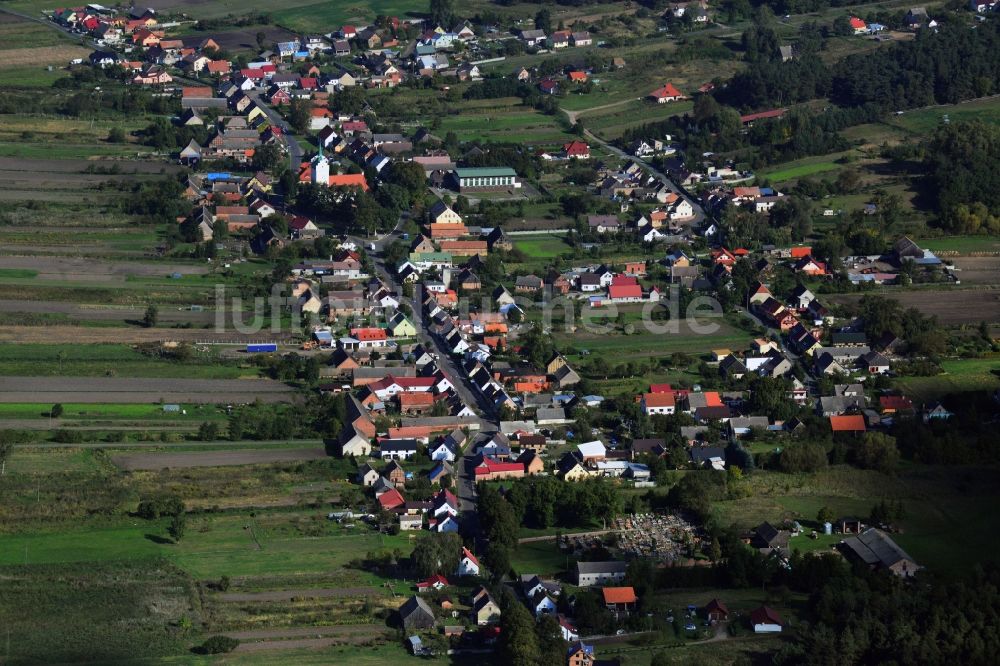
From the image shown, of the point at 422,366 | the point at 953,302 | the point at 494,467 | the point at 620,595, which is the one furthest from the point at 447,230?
the point at 620,595

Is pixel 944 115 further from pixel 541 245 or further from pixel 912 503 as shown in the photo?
pixel 912 503

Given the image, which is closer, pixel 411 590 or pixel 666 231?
pixel 411 590

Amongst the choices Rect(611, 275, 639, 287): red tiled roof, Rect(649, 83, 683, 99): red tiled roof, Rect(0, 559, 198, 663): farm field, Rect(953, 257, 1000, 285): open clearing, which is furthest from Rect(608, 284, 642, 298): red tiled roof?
Rect(649, 83, 683, 99): red tiled roof

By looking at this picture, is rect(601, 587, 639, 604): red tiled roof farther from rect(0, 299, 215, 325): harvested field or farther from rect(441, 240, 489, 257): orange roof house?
rect(441, 240, 489, 257): orange roof house

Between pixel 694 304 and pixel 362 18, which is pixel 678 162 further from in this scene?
pixel 362 18

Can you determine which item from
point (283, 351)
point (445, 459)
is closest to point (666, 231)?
point (283, 351)

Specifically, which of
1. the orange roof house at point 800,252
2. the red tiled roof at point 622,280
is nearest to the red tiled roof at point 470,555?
the red tiled roof at point 622,280
